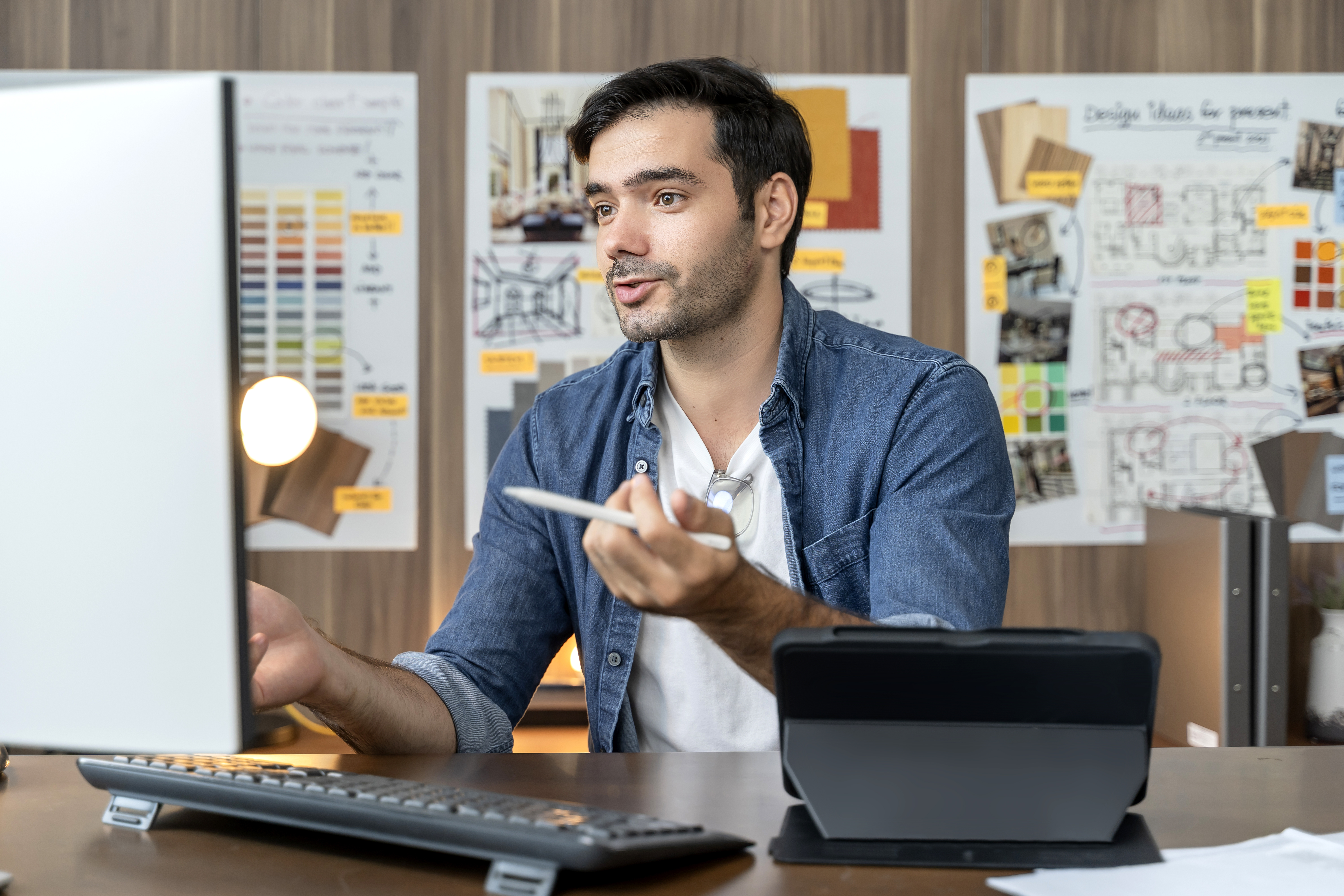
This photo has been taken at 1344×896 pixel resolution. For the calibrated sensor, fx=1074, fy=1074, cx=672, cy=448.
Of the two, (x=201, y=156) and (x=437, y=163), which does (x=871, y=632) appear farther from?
(x=437, y=163)

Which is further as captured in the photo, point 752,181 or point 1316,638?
point 1316,638

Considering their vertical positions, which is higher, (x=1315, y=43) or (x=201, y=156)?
(x=1315, y=43)

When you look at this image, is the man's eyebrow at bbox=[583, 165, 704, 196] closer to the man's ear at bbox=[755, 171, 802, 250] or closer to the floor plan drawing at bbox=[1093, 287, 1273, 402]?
the man's ear at bbox=[755, 171, 802, 250]

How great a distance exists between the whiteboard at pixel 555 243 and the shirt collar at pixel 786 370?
906 mm

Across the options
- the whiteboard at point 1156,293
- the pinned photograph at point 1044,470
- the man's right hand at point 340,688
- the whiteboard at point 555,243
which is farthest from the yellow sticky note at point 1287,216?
the man's right hand at point 340,688

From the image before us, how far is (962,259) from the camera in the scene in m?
2.23

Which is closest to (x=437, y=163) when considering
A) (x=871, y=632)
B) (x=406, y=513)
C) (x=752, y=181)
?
(x=406, y=513)

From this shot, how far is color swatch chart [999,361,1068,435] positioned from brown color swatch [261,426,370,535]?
1.32 meters

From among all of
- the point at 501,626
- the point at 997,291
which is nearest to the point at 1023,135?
the point at 997,291

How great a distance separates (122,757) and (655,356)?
768mm

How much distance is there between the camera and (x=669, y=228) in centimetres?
129

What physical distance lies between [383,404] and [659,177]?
3.61 feet

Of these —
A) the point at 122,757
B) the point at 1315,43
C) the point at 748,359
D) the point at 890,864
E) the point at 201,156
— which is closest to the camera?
the point at 201,156

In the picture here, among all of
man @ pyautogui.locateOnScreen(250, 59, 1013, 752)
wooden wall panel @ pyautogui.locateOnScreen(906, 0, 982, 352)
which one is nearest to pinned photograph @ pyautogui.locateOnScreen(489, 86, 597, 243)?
wooden wall panel @ pyautogui.locateOnScreen(906, 0, 982, 352)
